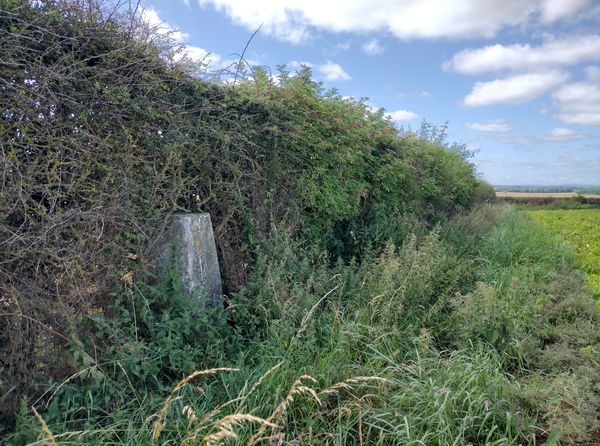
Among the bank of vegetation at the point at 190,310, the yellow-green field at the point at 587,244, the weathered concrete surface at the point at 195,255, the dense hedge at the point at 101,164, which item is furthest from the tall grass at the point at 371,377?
the yellow-green field at the point at 587,244

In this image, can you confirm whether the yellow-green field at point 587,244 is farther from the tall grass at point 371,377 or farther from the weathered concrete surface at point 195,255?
the weathered concrete surface at point 195,255

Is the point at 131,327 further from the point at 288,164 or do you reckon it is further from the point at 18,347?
the point at 288,164

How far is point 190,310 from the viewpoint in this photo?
3574mm

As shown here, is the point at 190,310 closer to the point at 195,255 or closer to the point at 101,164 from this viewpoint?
the point at 195,255

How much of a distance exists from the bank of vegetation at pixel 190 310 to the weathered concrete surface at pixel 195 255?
0.60ft

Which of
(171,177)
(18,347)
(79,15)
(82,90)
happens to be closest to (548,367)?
(171,177)

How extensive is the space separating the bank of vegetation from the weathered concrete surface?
183mm

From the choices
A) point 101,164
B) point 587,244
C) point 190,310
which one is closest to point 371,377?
point 190,310

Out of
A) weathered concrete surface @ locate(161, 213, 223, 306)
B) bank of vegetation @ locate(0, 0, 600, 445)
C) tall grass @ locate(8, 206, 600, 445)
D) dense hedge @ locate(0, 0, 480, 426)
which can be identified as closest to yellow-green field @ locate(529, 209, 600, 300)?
tall grass @ locate(8, 206, 600, 445)

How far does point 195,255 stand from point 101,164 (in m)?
1.19

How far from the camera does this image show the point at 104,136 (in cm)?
343

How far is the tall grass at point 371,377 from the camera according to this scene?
8.69 ft

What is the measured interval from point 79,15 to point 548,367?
5.06 m

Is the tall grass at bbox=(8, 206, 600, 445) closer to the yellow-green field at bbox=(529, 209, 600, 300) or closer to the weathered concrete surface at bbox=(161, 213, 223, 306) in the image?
the weathered concrete surface at bbox=(161, 213, 223, 306)
